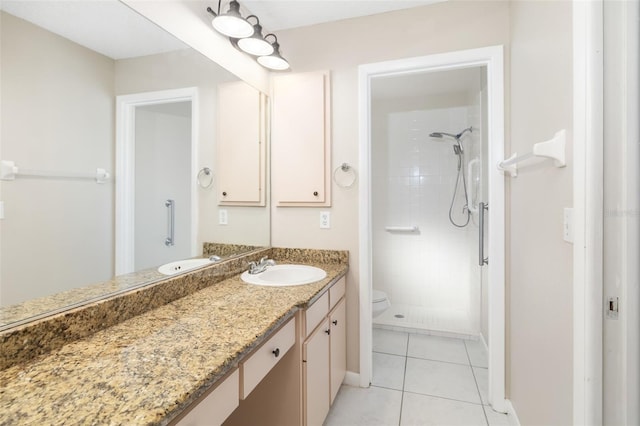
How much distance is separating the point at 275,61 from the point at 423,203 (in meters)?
2.21

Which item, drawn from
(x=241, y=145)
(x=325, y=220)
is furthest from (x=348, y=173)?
(x=241, y=145)

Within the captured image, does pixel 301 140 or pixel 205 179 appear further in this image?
pixel 301 140

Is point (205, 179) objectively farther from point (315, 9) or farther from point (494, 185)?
point (494, 185)

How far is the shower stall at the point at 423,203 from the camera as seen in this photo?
3.15 m

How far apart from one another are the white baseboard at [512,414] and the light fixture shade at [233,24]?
102 inches

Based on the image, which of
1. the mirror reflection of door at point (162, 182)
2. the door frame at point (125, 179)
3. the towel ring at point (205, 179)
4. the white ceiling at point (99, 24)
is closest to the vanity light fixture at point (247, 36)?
the white ceiling at point (99, 24)

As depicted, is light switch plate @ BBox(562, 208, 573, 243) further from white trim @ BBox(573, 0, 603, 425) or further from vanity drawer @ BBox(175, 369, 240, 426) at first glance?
vanity drawer @ BBox(175, 369, 240, 426)

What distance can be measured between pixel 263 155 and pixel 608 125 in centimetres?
181

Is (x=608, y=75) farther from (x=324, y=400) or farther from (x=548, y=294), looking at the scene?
(x=324, y=400)

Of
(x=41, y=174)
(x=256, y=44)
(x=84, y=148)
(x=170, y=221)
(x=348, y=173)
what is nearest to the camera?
(x=41, y=174)

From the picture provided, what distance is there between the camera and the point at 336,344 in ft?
5.88

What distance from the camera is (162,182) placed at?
138 cm

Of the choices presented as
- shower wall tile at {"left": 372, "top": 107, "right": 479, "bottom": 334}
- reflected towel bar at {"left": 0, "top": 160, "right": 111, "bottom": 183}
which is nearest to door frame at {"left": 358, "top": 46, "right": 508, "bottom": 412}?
shower wall tile at {"left": 372, "top": 107, "right": 479, "bottom": 334}

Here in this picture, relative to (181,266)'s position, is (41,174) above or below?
above
